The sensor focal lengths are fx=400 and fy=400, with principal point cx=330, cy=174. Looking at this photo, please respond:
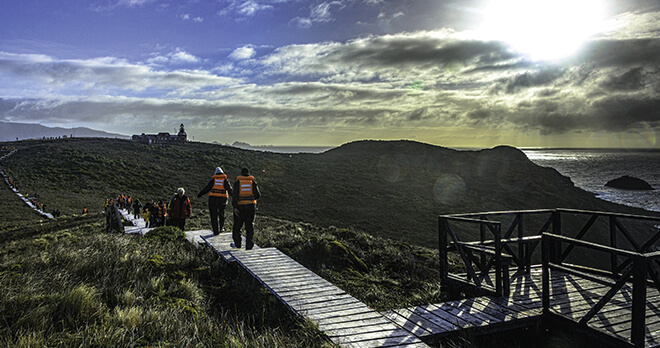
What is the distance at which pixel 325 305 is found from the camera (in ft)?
17.8

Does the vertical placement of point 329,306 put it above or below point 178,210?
below

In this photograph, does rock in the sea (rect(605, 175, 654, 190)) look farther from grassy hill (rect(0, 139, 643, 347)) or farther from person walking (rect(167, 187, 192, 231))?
person walking (rect(167, 187, 192, 231))

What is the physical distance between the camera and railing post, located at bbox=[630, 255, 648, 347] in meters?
4.32

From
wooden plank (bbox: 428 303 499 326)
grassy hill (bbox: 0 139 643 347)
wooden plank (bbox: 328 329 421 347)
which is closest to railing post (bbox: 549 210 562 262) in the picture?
grassy hill (bbox: 0 139 643 347)

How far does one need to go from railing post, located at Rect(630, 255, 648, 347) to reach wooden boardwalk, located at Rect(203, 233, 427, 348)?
241 centimetres

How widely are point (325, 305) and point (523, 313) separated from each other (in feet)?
8.85

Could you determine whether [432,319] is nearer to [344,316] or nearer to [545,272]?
[344,316]

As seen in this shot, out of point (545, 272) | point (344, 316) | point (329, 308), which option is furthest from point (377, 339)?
point (545, 272)

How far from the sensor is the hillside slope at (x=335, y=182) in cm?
3422

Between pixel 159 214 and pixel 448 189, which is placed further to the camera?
pixel 448 189

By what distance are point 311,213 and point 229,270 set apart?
87.7 feet

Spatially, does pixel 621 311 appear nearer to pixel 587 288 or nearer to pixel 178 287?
pixel 587 288

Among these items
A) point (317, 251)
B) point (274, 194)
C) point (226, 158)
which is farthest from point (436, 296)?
point (226, 158)

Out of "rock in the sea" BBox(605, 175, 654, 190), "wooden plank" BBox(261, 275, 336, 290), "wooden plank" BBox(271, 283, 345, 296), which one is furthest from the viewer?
"rock in the sea" BBox(605, 175, 654, 190)
